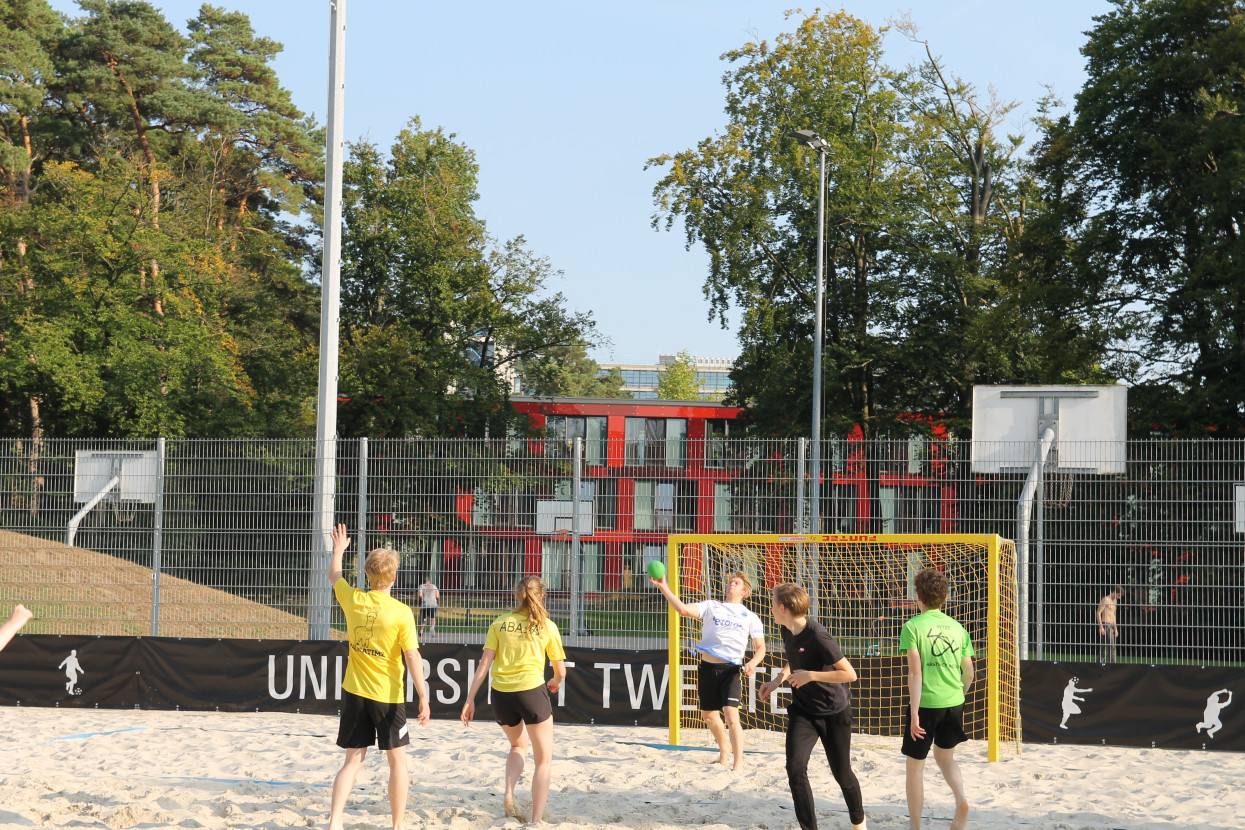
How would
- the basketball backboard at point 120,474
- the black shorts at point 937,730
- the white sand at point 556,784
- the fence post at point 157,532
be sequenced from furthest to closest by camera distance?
1. the basketball backboard at point 120,474
2. the fence post at point 157,532
3. the white sand at point 556,784
4. the black shorts at point 937,730

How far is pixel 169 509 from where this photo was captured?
13.0 metres

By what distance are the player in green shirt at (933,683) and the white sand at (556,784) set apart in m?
0.77

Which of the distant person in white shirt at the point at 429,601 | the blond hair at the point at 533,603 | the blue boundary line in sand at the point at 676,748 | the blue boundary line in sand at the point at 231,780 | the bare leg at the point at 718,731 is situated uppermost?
the blond hair at the point at 533,603

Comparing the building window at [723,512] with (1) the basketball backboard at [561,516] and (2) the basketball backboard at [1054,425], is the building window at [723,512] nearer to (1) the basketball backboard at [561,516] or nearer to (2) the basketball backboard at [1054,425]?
(1) the basketball backboard at [561,516]

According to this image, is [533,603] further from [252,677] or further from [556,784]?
[252,677]

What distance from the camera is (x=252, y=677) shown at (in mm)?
12328

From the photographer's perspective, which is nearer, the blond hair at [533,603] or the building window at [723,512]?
the blond hair at [533,603]

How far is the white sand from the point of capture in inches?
293

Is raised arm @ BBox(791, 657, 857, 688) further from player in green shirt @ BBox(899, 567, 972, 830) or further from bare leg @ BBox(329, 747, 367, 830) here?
bare leg @ BBox(329, 747, 367, 830)

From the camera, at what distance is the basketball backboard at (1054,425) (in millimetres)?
11188

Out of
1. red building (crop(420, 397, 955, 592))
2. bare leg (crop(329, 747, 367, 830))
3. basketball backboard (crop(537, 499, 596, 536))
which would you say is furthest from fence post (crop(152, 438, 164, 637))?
bare leg (crop(329, 747, 367, 830))

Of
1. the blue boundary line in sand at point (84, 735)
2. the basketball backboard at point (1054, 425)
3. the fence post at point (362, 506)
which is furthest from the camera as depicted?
the fence post at point (362, 506)

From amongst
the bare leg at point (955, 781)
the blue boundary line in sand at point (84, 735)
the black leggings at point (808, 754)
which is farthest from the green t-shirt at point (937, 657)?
the blue boundary line in sand at point (84, 735)

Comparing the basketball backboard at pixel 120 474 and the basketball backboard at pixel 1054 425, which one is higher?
the basketball backboard at pixel 1054 425
